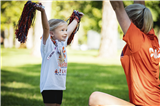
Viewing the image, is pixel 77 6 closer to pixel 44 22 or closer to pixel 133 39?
pixel 44 22

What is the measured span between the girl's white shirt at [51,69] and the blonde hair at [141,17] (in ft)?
4.24

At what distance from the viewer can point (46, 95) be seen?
3.26 metres

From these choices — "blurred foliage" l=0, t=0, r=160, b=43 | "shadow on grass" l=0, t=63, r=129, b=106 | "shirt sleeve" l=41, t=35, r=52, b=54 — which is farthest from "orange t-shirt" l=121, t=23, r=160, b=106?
"blurred foliage" l=0, t=0, r=160, b=43

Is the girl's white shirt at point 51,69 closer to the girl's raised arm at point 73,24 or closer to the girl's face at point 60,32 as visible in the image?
the girl's face at point 60,32

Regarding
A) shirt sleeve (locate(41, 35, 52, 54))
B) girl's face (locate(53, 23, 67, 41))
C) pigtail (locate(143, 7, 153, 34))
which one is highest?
pigtail (locate(143, 7, 153, 34))

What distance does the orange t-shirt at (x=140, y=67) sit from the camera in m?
2.12

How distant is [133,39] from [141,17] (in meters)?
0.28

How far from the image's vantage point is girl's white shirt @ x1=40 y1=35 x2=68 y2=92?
10.5 feet

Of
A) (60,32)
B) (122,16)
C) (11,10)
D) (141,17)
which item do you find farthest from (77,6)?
(122,16)

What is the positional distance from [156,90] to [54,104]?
5.20 ft

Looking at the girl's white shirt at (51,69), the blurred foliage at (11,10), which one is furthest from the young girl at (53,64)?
the blurred foliage at (11,10)

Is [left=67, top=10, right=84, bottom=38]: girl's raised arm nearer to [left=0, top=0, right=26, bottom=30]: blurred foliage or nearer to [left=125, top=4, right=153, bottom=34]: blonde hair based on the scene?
[left=125, top=4, right=153, bottom=34]: blonde hair

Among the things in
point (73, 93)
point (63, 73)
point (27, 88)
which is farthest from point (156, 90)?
point (27, 88)

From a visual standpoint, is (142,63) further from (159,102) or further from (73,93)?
(73,93)
